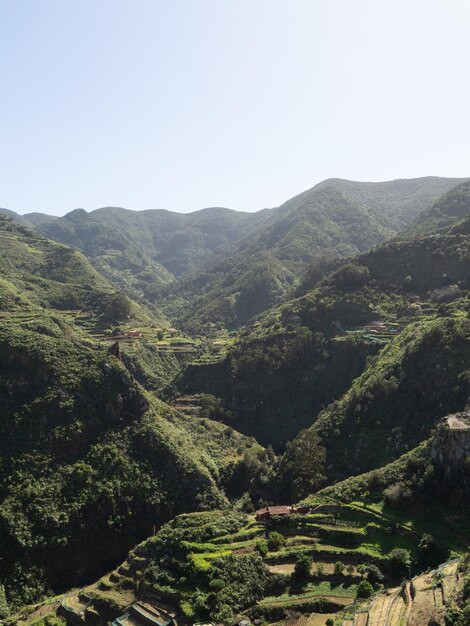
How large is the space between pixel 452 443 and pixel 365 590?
15.3m

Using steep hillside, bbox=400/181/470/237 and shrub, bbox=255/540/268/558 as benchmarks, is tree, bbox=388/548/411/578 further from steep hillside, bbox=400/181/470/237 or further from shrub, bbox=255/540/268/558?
steep hillside, bbox=400/181/470/237

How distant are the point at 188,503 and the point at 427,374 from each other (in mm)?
32930

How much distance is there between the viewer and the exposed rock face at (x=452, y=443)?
4247 centimetres

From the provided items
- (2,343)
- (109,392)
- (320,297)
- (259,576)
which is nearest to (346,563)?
(259,576)

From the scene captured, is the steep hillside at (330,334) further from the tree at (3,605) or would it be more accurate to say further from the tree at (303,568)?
the tree at (3,605)

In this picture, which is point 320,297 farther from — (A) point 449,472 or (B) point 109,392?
(A) point 449,472

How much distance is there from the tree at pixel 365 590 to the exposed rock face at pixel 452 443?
13.4 metres

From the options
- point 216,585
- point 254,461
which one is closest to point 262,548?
point 216,585

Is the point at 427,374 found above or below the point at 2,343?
below

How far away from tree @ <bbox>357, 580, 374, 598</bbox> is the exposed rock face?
1340 cm

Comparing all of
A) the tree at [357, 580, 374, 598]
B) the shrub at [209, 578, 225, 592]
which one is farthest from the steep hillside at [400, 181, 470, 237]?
the shrub at [209, 578, 225, 592]

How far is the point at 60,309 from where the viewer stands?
12669 cm

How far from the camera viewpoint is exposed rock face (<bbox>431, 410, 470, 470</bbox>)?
42.5 metres

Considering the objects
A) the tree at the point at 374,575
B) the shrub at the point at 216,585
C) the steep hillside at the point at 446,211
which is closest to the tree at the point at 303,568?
the tree at the point at 374,575
